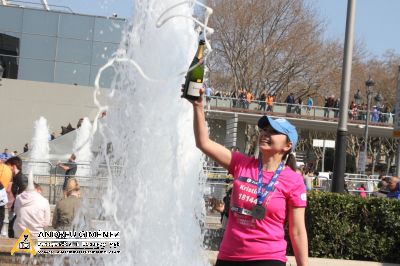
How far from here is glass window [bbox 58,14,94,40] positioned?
1575 inches

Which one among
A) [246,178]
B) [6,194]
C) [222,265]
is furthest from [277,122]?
[6,194]

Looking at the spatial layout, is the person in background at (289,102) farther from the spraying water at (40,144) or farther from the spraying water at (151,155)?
the spraying water at (151,155)

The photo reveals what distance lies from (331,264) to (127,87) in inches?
142

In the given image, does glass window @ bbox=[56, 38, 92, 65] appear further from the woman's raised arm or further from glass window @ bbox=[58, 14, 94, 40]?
the woman's raised arm

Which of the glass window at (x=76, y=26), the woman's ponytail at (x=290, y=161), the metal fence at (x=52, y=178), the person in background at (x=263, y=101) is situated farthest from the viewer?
the person in background at (x=263, y=101)

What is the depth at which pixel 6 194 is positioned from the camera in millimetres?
11000

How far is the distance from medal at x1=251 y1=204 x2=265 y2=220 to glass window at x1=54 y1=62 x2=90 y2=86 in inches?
1458

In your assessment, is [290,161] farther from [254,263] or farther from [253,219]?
[254,263]

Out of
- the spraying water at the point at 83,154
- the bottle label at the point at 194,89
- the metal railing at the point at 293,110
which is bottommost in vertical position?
the spraying water at the point at 83,154

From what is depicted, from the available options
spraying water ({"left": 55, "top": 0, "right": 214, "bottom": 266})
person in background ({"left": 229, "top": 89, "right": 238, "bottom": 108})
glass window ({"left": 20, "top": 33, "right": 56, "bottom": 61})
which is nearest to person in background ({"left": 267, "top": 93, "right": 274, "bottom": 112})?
person in background ({"left": 229, "top": 89, "right": 238, "bottom": 108})

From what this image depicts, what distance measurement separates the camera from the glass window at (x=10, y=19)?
40188 mm

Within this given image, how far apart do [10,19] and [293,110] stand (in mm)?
18521

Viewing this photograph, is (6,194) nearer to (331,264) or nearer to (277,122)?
(331,264)

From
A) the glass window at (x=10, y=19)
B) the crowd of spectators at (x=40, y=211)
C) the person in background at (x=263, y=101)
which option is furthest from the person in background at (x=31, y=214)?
the person in background at (x=263, y=101)
